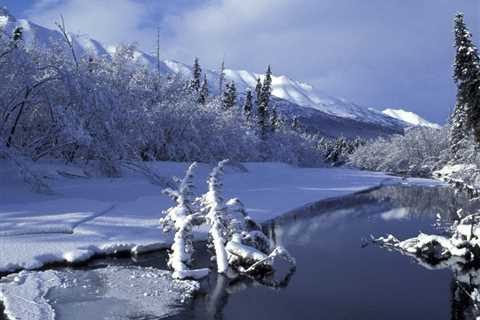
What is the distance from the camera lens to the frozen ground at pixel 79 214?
46.5 feet

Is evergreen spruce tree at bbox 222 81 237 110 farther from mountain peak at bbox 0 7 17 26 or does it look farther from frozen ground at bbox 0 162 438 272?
mountain peak at bbox 0 7 17 26

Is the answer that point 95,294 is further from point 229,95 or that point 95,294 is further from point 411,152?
point 411,152

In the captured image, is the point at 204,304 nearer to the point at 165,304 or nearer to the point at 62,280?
the point at 165,304

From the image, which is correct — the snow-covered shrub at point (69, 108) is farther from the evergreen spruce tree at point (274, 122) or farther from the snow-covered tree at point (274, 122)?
the evergreen spruce tree at point (274, 122)

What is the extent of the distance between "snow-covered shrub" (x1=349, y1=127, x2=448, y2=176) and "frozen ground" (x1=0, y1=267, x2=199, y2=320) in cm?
6875

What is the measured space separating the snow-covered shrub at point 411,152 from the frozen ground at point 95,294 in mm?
68750

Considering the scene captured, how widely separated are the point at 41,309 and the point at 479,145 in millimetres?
29600

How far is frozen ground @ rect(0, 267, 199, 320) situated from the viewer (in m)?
10.4

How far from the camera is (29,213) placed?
56.2 ft

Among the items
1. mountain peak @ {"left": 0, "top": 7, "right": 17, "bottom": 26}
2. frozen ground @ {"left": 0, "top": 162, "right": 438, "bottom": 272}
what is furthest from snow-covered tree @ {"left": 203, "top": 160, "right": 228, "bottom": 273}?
mountain peak @ {"left": 0, "top": 7, "right": 17, "bottom": 26}

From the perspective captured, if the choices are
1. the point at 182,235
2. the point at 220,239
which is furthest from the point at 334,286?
the point at 182,235

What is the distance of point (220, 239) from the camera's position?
14.6 meters

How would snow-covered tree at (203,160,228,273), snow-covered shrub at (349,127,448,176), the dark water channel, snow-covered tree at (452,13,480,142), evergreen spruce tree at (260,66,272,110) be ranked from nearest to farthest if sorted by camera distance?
the dark water channel
snow-covered tree at (203,160,228,273)
snow-covered tree at (452,13,480,142)
evergreen spruce tree at (260,66,272,110)
snow-covered shrub at (349,127,448,176)

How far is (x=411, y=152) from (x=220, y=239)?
86031 mm
